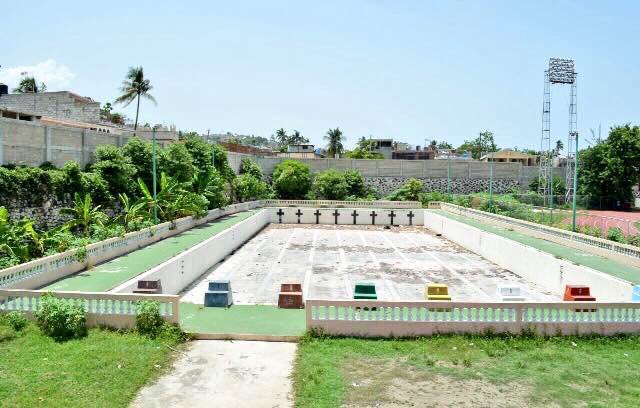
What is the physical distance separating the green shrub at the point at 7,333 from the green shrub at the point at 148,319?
2129 mm

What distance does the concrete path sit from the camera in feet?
25.4

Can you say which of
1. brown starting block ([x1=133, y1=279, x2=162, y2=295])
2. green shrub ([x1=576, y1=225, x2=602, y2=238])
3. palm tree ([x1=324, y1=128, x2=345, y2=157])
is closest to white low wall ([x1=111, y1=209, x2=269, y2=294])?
brown starting block ([x1=133, y1=279, x2=162, y2=295])

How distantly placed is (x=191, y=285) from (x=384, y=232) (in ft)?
61.4

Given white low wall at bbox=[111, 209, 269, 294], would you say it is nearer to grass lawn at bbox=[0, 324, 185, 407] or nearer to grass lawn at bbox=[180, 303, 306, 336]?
grass lawn at bbox=[180, 303, 306, 336]

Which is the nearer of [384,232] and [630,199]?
[384,232]

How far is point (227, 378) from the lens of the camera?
337 inches

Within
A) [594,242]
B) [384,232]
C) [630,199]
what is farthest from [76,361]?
[630,199]

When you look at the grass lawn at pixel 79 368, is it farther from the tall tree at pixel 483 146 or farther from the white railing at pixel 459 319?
the tall tree at pixel 483 146

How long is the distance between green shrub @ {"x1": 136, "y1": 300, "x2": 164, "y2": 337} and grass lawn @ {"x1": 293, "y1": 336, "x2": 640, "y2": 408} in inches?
108

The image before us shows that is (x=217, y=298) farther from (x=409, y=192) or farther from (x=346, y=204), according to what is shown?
(x=409, y=192)

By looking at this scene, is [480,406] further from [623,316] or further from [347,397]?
[623,316]

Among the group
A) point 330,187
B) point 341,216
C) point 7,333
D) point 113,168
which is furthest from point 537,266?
point 330,187

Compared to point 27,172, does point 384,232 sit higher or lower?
lower

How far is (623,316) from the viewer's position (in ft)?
36.1
